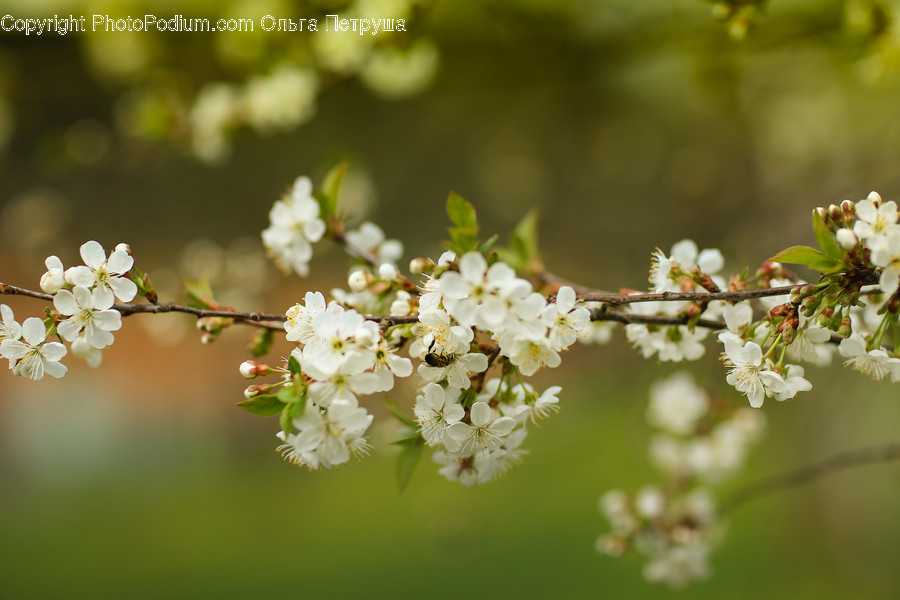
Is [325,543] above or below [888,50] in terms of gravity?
below

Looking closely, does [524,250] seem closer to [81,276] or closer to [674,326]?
[674,326]

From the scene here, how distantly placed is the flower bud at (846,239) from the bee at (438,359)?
1.56 ft

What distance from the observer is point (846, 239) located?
729 mm

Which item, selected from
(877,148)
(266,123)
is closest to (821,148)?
(877,148)

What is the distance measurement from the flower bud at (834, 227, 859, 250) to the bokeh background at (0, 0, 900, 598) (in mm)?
747

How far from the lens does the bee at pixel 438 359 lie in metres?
0.78

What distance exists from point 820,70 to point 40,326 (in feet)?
9.53

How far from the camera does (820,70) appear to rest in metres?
2.60

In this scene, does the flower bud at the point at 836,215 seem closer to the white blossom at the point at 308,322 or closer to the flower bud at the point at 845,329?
the flower bud at the point at 845,329

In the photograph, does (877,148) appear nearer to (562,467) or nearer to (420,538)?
(562,467)

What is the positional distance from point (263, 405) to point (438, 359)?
0.22 meters

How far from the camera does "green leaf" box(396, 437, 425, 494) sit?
89cm

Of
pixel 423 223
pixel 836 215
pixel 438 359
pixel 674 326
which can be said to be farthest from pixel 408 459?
pixel 423 223

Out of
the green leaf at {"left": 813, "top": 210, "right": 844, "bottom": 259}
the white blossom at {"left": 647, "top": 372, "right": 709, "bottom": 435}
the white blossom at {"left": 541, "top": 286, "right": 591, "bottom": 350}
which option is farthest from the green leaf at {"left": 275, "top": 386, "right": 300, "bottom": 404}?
the white blossom at {"left": 647, "top": 372, "right": 709, "bottom": 435}
